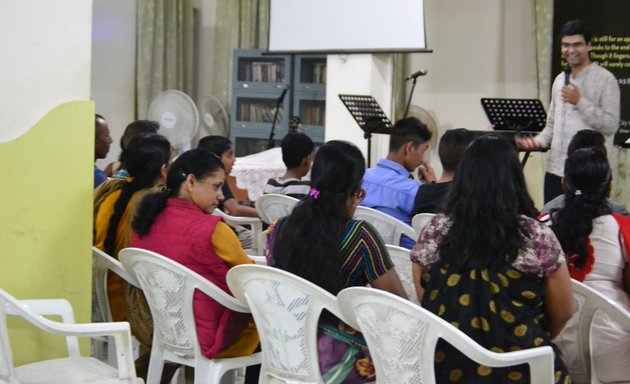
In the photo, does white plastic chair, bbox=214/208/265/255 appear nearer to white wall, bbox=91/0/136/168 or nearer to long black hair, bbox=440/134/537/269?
long black hair, bbox=440/134/537/269

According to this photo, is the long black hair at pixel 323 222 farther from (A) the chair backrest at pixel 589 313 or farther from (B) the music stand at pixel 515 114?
(B) the music stand at pixel 515 114

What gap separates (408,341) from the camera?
2.10 meters

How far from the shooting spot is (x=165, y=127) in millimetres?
8258

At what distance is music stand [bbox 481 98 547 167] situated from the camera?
5.31 meters

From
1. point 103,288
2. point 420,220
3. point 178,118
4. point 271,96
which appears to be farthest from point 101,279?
point 271,96

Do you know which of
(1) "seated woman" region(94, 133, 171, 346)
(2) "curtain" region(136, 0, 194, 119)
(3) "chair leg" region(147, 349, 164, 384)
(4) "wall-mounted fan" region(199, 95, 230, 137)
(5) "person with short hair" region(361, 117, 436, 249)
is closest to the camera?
(3) "chair leg" region(147, 349, 164, 384)

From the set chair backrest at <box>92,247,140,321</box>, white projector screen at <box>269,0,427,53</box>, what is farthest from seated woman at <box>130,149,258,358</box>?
white projector screen at <box>269,0,427,53</box>

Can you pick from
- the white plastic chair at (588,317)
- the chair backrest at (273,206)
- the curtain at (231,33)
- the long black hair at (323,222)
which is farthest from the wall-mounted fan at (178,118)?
the white plastic chair at (588,317)

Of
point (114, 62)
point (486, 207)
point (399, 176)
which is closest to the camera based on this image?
point (486, 207)

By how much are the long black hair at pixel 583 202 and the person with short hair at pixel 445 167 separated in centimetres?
91

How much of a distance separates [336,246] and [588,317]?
2.35 ft

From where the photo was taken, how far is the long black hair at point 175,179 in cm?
309

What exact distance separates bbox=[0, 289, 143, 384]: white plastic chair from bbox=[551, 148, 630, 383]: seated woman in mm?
1238

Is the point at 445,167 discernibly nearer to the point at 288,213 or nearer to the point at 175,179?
the point at 288,213
